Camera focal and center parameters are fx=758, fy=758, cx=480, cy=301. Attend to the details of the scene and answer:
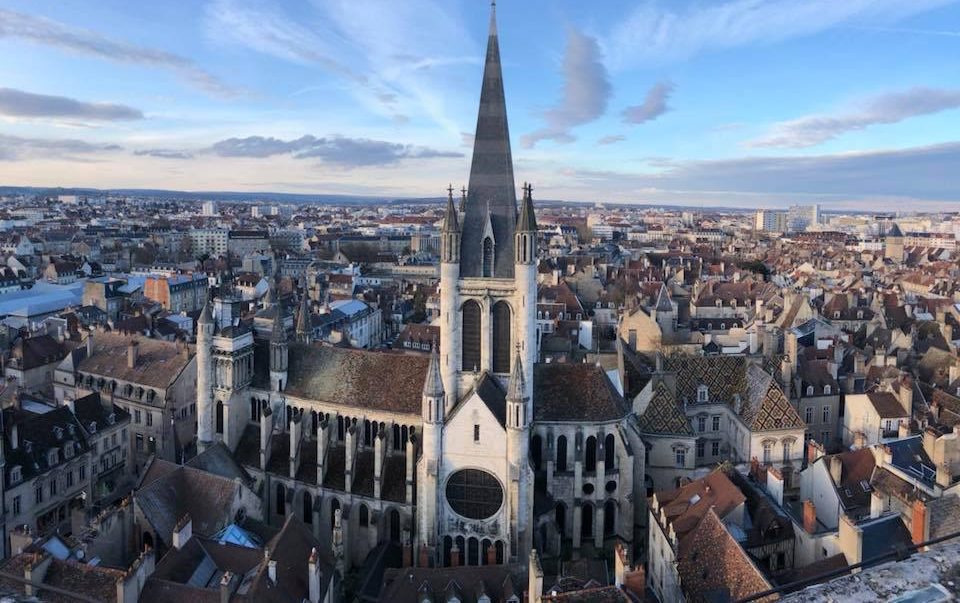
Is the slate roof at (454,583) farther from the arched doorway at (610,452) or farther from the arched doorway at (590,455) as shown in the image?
the arched doorway at (610,452)

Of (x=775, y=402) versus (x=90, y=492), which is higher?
(x=775, y=402)

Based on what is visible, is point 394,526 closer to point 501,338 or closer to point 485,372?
point 485,372

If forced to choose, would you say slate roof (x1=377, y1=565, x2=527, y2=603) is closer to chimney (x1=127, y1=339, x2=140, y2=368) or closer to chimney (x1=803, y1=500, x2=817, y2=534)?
chimney (x1=803, y1=500, x2=817, y2=534)

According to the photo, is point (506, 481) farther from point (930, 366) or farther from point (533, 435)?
point (930, 366)

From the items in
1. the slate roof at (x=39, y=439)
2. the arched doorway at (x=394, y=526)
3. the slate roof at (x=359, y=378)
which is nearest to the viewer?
the arched doorway at (x=394, y=526)

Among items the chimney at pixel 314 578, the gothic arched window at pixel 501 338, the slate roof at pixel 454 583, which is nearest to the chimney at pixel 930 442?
the gothic arched window at pixel 501 338

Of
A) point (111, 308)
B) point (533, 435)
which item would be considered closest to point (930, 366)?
point (533, 435)

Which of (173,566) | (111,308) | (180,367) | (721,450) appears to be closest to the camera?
(173,566)
